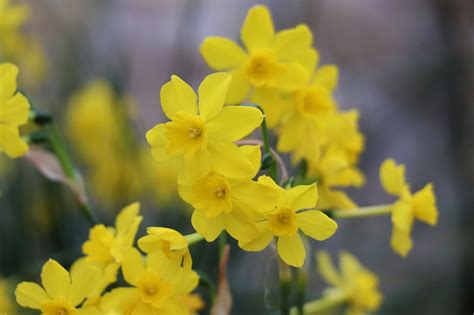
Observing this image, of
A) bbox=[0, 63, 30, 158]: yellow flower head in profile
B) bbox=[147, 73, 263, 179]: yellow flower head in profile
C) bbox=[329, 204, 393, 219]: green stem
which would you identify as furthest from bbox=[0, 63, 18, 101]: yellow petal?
bbox=[329, 204, 393, 219]: green stem

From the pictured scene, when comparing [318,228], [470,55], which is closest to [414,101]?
[470,55]

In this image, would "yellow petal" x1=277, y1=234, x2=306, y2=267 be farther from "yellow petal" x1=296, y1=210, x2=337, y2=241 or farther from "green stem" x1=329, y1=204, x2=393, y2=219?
"green stem" x1=329, y1=204, x2=393, y2=219

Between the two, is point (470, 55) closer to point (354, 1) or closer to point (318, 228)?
point (354, 1)

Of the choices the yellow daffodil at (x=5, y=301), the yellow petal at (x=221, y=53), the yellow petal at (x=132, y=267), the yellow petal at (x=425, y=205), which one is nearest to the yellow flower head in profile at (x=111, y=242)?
the yellow petal at (x=132, y=267)

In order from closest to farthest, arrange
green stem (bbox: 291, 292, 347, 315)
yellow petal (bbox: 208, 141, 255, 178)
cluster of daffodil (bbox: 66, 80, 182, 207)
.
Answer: yellow petal (bbox: 208, 141, 255, 178), green stem (bbox: 291, 292, 347, 315), cluster of daffodil (bbox: 66, 80, 182, 207)

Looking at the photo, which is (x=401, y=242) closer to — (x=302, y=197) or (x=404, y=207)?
(x=404, y=207)

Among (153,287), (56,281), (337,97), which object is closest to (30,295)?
(56,281)
